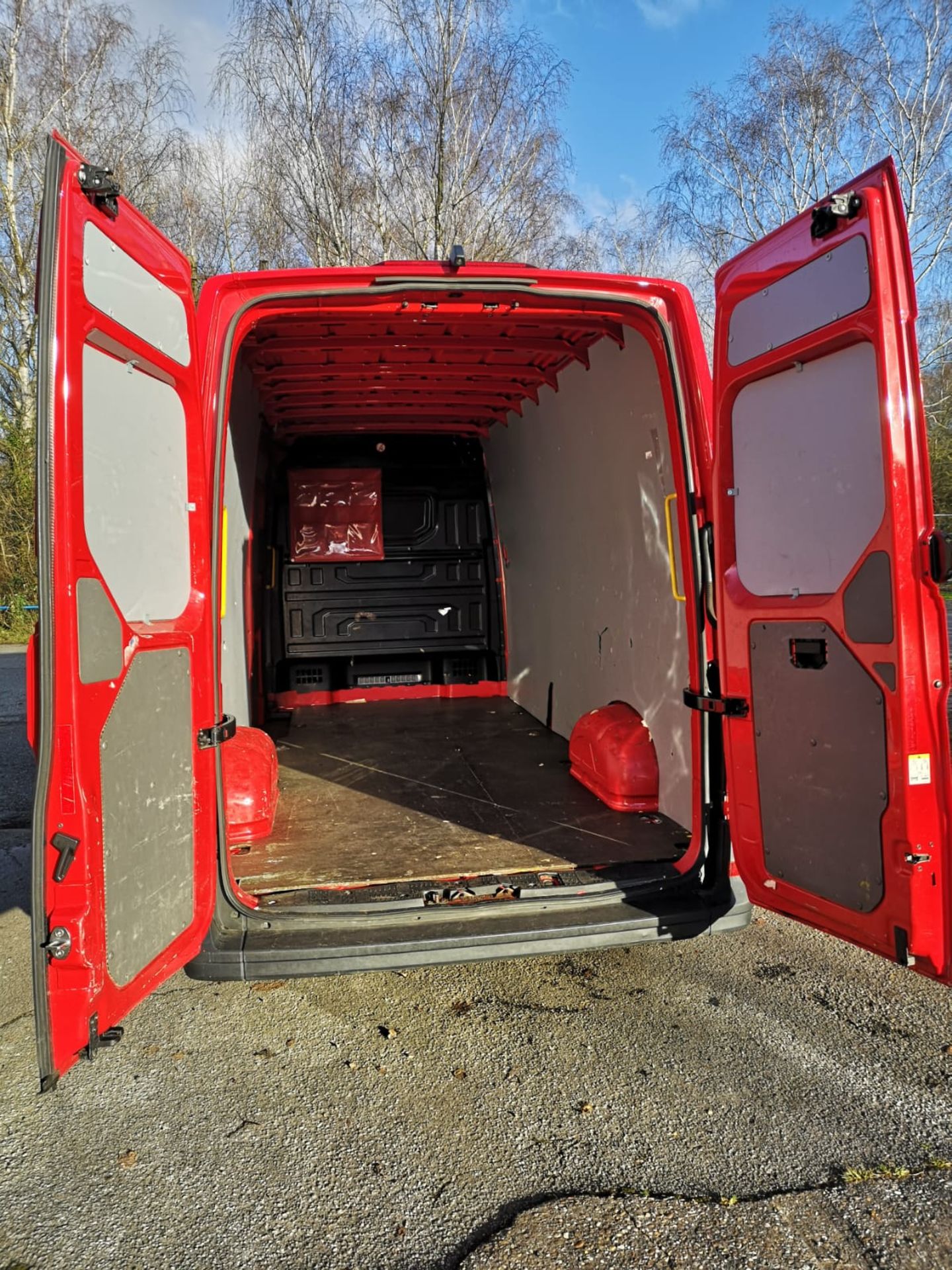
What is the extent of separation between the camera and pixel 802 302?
7.17 feet

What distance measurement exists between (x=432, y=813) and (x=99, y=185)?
2.77 metres

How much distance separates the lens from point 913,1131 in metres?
2.14

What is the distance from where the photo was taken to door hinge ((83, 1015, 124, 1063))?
178 centimetres

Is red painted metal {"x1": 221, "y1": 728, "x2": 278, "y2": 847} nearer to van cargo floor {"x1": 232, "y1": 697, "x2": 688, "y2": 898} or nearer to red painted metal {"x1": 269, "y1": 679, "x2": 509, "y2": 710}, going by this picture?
van cargo floor {"x1": 232, "y1": 697, "x2": 688, "y2": 898}

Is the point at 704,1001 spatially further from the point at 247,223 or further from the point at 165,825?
the point at 247,223

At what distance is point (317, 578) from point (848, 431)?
4629 mm

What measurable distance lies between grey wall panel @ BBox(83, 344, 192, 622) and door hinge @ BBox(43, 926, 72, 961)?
759 mm

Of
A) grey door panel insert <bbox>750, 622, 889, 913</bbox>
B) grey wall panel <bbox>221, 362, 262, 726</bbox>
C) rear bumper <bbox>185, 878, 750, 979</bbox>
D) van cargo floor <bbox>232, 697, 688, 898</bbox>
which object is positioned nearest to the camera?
grey door panel insert <bbox>750, 622, 889, 913</bbox>

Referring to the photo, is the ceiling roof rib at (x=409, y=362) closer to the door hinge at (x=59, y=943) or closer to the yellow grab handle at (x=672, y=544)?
the yellow grab handle at (x=672, y=544)

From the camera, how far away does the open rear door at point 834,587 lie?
195 cm

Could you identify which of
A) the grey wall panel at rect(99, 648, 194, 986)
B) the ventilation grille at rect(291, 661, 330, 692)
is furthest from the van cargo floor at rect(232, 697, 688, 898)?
the ventilation grille at rect(291, 661, 330, 692)

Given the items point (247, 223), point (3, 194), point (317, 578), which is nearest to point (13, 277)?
point (3, 194)

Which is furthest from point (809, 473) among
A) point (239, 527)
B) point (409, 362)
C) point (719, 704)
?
point (239, 527)

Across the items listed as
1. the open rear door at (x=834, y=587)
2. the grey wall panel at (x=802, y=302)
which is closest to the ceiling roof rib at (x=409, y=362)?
the grey wall panel at (x=802, y=302)
